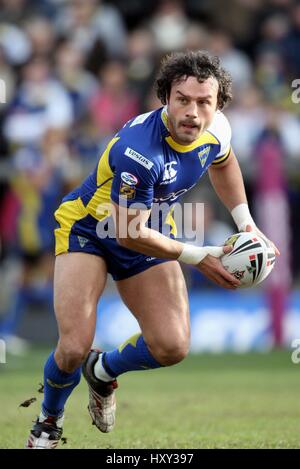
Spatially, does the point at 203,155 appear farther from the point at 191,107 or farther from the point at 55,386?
the point at 55,386

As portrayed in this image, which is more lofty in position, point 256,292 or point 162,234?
point 162,234

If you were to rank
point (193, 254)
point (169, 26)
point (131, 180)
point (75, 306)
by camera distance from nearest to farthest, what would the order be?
point (131, 180) < point (193, 254) < point (75, 306) < point (169, 26)

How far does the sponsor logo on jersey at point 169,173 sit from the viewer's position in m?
6.26

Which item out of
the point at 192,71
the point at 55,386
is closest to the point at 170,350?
the point at 55,386

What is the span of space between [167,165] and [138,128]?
1.01 ft

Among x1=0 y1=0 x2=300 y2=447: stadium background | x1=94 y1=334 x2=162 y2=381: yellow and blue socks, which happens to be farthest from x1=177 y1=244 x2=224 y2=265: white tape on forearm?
x1=0 y1=0 x2=300 y2=447: stadium background

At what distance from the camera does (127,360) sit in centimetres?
688

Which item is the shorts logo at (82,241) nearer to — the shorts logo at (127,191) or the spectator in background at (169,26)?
the shorts logo at (127,191)

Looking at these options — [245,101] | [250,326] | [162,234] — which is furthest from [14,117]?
[162,234]

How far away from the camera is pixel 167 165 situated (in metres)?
6.25

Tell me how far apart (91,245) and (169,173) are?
0.73 meters

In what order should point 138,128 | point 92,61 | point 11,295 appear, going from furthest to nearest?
point 92,61 < point 11,295 < point 138,128

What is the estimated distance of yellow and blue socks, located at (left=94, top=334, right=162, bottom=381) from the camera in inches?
266
